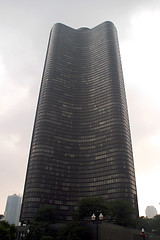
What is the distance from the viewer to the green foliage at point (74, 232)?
71.5 m

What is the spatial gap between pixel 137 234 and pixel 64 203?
7062 centimetres

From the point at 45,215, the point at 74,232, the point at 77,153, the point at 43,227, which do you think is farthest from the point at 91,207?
the point at 77,153

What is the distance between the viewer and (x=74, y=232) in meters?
71.9

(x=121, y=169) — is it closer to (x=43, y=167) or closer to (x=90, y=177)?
(x=90, y=177)

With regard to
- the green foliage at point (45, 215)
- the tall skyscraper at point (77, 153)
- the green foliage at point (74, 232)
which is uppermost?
the tall skyscraper at point (77, 153)

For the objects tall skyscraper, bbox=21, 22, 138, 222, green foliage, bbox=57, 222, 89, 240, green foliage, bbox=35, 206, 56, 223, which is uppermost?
tall skyscraper, bbox=21, 22, 138, 222

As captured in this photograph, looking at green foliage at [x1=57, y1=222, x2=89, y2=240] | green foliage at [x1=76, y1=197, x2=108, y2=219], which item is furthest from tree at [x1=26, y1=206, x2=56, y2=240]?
green foliage at [x1=76, y1=197, x2=108, y2=219]

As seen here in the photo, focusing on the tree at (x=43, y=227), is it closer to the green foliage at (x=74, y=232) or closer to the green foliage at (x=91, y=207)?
the green foliage at (x=74, y=232)

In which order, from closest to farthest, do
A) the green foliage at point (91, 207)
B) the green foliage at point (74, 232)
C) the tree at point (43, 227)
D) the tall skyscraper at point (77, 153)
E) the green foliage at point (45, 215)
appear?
the green foliage at point (74, 232) < the tree at point (43, 227) < the green foliage at point (91, 207) < the green foliage at point (45, 215) < the tall skyscraper at point (77, 153)

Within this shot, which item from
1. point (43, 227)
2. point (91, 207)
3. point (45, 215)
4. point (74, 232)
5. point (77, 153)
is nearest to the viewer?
point (74, 232)

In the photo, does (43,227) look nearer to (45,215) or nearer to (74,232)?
(74,232)

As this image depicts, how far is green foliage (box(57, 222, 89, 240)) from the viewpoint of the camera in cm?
7147

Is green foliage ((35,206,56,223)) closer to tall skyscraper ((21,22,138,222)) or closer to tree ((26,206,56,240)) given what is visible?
Answer: tree ((26,206,56,240))

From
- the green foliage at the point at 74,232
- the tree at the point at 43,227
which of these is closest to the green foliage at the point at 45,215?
the tree at the point at 43,227
